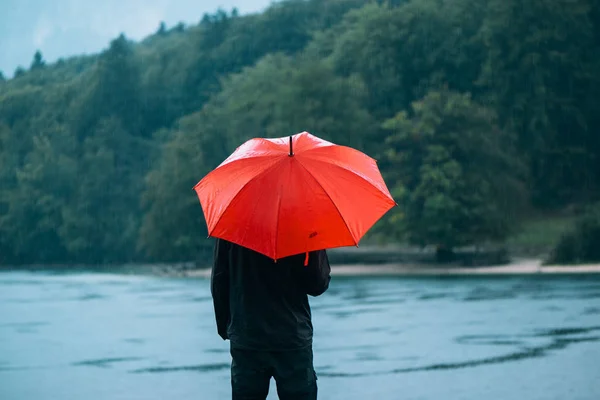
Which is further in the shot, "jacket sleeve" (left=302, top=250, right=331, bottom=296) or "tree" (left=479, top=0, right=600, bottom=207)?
"tree" (left=479, top=0, right=600, bottom=207)

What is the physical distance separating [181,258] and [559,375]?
52.5m

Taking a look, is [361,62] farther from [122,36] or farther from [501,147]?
[122,36]

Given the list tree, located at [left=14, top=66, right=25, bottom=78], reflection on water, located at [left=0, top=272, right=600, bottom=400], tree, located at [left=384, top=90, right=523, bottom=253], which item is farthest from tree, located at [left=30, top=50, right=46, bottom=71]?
reflection on water, located at [left=0, top=272, right=600, bottom=400]

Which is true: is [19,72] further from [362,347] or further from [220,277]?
[220,277]

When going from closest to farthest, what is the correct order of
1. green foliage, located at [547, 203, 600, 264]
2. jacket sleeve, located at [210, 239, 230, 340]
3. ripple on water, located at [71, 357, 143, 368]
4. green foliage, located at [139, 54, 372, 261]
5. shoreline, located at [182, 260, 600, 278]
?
1. jacket sleeve, located at [210, 239, 230, 340]
2. ripple on water, located at [71, 357, 143, 368]
3. shoreline, located at [182, 260, 600, 278]
4. green foliage, located at [547, 203, 600, 264]
5. green foliage, located at [139, 54, 372, 261]

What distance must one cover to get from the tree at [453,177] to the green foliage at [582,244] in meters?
6.89

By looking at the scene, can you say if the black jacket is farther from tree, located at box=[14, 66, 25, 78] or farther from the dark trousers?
tree, located at box=[14, 66, 25, 78]

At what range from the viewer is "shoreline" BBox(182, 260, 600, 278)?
37.7m

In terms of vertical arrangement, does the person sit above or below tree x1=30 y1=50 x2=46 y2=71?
below

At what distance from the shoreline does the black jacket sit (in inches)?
1229

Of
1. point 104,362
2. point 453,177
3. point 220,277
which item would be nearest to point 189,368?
point 104,362

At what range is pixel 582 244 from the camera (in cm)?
3941

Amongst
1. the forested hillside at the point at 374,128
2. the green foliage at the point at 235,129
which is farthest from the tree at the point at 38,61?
the green foliage at the point at 235,129

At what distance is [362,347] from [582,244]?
87.9 feet
